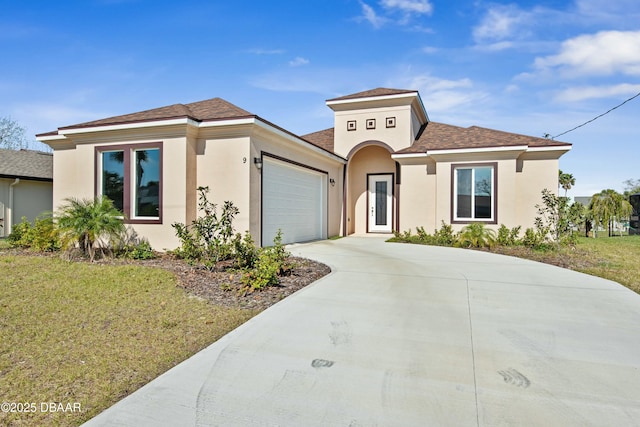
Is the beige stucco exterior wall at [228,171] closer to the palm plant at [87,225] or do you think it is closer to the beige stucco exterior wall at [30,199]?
the palm plant at [87,225]

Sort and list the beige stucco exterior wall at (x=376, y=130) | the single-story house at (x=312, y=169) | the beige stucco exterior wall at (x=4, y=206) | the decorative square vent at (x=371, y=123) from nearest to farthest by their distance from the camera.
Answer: the single-story house at (x=312, y=169) < the beige stucco exterior wall at (x=4, y=206) < the beige stucco exterior wall at (x=376, y=130) < the decorative square vent at (x=371, y=123)

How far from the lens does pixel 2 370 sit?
3498mm

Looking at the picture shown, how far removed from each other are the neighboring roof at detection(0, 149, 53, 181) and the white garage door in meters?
11.3

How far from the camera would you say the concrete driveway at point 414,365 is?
2670 millimetres

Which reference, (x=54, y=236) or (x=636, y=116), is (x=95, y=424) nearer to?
(x=54, y=236)

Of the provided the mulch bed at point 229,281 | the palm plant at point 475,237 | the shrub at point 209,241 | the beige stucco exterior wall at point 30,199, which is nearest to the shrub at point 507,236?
the palm plant at point 475,237

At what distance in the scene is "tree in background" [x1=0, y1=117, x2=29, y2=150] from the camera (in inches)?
1171

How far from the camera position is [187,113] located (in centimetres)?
1027

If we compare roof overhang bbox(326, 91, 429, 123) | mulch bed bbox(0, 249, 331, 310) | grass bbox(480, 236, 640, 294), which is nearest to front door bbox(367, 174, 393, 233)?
roof overhang bbox(326, 91, 429, 123)

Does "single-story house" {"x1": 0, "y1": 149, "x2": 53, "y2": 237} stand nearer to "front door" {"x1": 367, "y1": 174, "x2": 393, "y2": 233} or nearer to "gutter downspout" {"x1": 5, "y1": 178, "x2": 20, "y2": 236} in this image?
"gutter downspout" {"x1": 5, "y1": 178, "x2": 20, "y2": 236}

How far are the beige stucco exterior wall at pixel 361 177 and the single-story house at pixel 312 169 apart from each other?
4 cm

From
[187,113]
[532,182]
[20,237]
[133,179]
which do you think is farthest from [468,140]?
[20,237]

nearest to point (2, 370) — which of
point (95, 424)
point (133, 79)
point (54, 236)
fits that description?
point (95, 424)

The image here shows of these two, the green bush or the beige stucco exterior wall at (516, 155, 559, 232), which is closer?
the green bush
